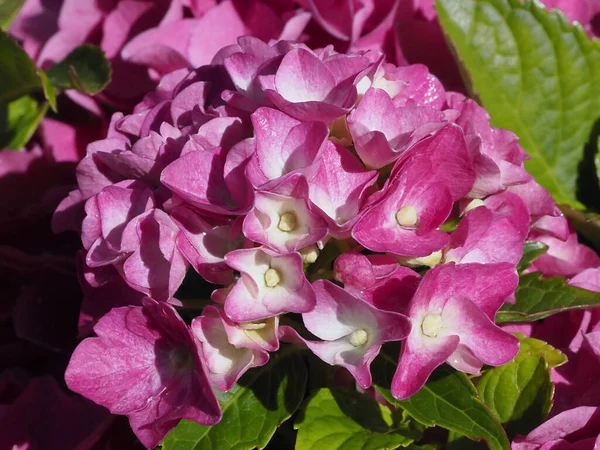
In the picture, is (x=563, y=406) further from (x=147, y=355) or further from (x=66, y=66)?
(x=66, y=66)

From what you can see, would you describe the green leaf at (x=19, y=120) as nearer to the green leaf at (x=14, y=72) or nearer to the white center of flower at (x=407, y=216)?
the green leaf at (x=14, y=72)

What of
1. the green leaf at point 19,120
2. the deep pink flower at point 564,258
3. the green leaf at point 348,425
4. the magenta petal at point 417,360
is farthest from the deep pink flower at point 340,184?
the green leaf at point 19,120

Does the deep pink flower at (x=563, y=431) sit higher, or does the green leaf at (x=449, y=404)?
the green leaf at (x=449, y=404)

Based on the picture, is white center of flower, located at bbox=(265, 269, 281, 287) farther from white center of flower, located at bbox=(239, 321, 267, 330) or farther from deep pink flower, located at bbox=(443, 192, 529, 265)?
deep pink flower, located at bbox=(443, 192, 529, 265)

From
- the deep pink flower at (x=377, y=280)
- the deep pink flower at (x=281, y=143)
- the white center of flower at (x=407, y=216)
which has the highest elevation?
the deep pink flower at (x=281, y=143)

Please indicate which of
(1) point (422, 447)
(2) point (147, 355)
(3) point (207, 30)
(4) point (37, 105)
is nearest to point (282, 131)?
(2) point (147, 355)

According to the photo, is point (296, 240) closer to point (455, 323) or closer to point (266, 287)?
point (266, 287)

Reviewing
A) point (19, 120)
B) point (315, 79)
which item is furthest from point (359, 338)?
point (19, 120)
